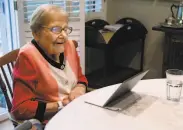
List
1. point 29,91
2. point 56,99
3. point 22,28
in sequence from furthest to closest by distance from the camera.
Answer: point 22,28
point 56,99
point 29,91

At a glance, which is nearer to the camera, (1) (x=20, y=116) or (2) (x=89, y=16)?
(1) (x=20, y=116)

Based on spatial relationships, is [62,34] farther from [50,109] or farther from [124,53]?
[124,53]

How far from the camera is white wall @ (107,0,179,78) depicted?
345 cm

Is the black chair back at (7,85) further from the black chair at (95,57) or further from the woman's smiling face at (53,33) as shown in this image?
the black chair at (95,57)

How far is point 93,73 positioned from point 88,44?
393 millimetres

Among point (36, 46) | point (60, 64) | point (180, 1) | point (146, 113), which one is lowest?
point (146, 113)

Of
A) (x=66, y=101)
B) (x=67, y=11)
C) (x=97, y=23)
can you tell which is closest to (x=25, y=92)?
(x=66, y=101)

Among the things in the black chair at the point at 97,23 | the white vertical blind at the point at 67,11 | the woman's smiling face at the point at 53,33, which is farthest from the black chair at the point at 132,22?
the woman's smiling face at the point at 53,33

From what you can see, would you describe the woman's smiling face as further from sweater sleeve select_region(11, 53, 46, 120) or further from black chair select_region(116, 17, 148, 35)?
black chair select_region(116, 17, 148, 35)

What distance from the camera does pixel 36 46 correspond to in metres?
1.60

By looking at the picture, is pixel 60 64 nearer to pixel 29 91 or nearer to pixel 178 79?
pixel 29 91

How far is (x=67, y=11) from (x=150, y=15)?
113cm

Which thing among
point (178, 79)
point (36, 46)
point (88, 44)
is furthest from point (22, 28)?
point (178, 79)

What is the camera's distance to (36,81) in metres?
1.52
